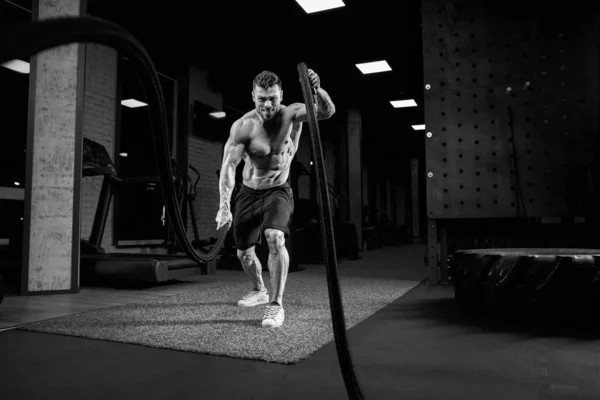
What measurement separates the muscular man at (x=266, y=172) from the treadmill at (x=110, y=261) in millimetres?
1428

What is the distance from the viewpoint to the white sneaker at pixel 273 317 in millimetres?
2383

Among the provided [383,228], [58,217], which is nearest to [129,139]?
[58,217]

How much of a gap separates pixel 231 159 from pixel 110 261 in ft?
6.99

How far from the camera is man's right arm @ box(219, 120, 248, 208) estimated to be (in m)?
2.78

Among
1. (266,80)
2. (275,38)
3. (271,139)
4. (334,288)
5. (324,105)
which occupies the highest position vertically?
(275,38)

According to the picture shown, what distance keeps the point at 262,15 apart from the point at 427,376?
5580 mm

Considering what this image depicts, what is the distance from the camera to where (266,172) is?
9.32ft

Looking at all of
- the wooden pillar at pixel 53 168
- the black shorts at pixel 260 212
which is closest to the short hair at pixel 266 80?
the black shorts at pixel 260 212

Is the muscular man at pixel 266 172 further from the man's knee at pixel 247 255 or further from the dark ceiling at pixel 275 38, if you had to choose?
the dark ceiling at pixel 275 38

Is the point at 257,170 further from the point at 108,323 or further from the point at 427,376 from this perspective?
the point at 427,376

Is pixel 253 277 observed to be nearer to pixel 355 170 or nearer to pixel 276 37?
pixel 276 37

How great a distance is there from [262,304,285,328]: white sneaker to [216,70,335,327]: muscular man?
24 millimetres

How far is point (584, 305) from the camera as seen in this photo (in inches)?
90.7

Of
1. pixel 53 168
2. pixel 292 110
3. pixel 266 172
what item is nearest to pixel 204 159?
pixel 53 168
